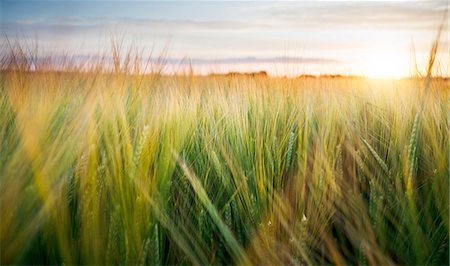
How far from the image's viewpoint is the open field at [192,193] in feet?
2.39

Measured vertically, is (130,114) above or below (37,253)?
above

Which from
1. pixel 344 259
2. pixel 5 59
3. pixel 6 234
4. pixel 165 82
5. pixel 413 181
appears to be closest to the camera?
pixel 6 234

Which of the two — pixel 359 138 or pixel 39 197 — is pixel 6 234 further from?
pixel 359 138

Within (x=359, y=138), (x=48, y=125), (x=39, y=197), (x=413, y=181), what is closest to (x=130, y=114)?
(x=48, y=125)

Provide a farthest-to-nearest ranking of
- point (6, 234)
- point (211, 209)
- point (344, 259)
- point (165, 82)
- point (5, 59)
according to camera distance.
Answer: point (165, 82)
point (5, 59)
point (344, 259)
point (211, 209)
point (6, 234)

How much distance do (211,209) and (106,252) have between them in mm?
199

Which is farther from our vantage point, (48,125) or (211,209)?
(48,125)

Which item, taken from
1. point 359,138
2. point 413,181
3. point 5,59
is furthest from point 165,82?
point 413,181

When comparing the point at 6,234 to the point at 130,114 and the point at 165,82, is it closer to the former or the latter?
the point at 130,114

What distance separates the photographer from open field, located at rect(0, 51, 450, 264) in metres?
0.73

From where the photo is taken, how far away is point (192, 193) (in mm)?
989

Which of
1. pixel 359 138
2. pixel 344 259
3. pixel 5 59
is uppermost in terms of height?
pixel 5 59

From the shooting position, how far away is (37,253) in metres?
0.74

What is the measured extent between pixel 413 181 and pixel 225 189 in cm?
46
